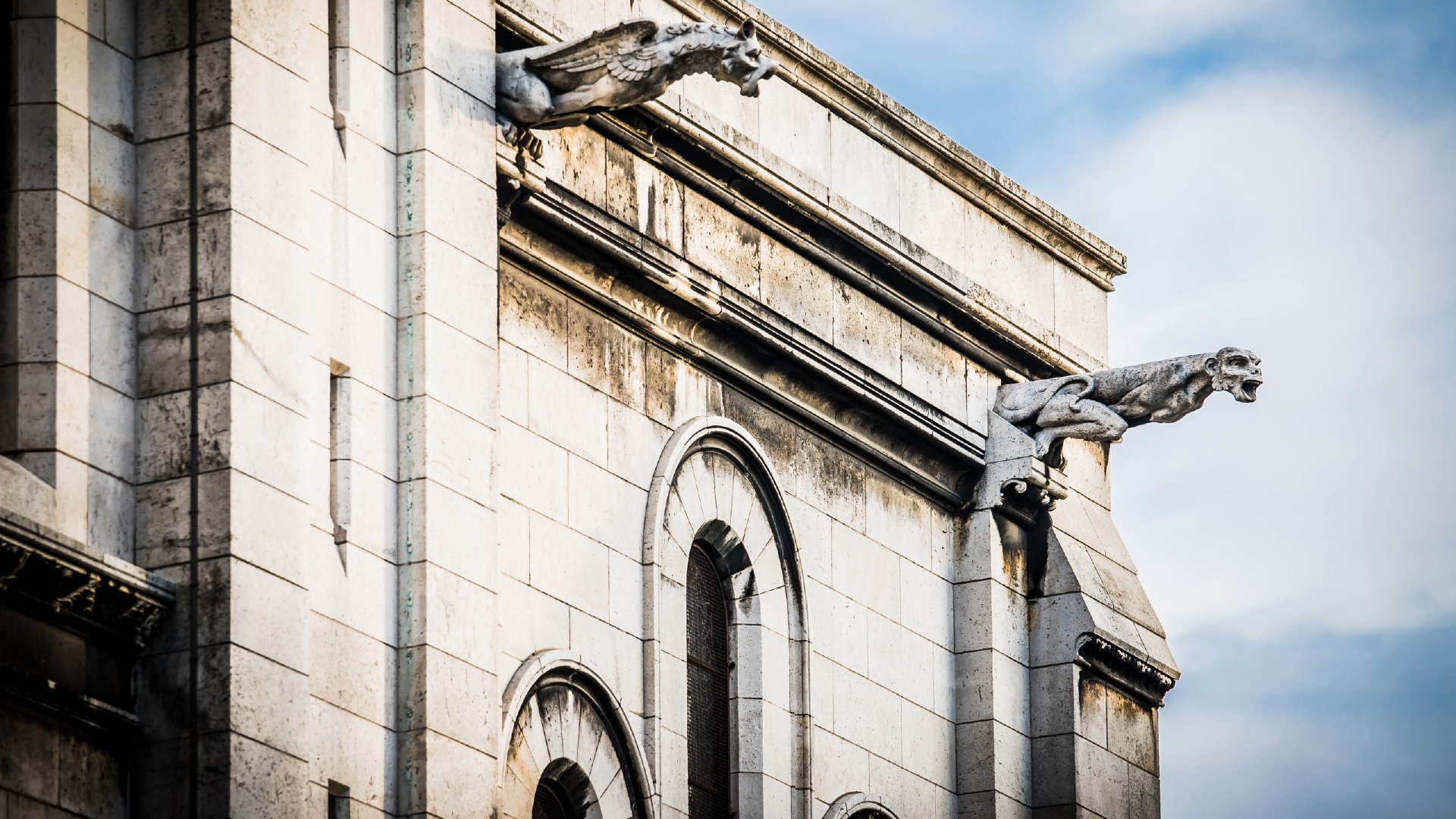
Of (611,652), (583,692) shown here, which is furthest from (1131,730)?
(583,692)

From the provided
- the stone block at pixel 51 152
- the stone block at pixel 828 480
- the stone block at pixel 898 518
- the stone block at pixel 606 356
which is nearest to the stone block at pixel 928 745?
the stone block at pixel 898 518

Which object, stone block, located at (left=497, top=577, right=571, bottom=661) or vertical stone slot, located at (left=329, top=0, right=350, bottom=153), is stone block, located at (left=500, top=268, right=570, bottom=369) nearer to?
stone block, located at (left=497, top=577, right=571, bottom=661)

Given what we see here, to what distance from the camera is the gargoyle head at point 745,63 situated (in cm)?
2173

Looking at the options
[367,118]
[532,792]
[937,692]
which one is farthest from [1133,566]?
[367,118]

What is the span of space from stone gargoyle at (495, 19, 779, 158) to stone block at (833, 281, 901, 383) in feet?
14.7

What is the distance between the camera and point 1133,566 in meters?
30.1

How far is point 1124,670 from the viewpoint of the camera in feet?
93.9

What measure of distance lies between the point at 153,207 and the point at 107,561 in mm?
2390

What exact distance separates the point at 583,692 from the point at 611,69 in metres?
4.40

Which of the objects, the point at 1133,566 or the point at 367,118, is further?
the point at 1133,566

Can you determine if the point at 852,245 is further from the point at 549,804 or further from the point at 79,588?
the point at 79,588

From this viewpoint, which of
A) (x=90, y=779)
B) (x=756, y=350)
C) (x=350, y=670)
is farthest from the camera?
(x=756, y=350)

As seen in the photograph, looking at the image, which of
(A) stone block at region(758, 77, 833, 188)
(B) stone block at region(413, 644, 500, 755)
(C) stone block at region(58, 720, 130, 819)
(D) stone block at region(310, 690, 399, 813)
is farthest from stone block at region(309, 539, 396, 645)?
(A) stone block at region(758, 77, 833, 188)

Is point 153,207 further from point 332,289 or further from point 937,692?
point 937,692
